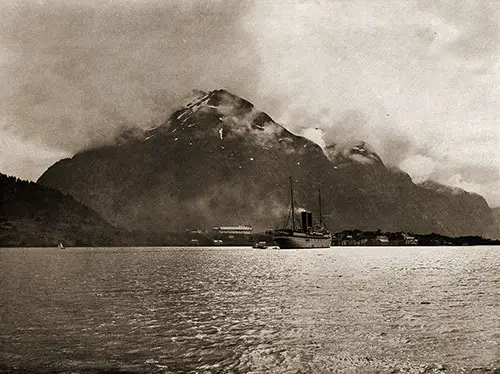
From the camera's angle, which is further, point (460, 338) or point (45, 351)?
point (460, 338)

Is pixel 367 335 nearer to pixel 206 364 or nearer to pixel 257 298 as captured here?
pixel 206 364

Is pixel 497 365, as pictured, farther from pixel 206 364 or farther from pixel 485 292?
pixel 485 292

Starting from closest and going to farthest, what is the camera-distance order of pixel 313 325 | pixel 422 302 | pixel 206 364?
pixel 206 364
pixel 313 325
pixel 422 302

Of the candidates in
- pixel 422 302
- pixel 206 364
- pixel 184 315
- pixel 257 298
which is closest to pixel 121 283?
pixel 257 298

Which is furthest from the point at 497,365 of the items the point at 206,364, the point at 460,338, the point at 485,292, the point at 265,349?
the point at 485,292

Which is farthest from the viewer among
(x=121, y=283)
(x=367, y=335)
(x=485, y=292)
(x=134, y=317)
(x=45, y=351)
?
(x=121, y=283)

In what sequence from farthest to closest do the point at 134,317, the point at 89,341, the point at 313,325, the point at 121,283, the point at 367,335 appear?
the point at 121,283 < the point at 134,317 < the point at 313,325 < the point at 367,335 < the point at 89,341

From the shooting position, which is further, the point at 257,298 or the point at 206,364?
the point at 257,298

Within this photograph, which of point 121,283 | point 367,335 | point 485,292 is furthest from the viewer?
point 121,283
